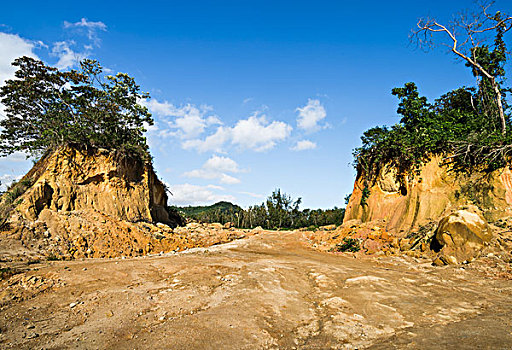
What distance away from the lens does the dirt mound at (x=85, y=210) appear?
34.9 ft

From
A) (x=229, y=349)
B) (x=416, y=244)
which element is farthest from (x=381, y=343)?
(x=416, y=244)

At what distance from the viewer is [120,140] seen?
17.2 meters

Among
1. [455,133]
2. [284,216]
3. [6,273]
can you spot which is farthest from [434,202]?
[284,216]

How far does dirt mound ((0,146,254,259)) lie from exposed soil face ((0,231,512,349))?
393 centimetres

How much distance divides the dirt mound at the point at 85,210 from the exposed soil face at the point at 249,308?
12.9ft

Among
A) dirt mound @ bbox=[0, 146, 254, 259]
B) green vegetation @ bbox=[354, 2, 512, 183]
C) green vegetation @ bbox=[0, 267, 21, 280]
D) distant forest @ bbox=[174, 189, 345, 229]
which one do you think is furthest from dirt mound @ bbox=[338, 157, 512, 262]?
distant forest @ bbox=[174, 189, 345, 229]

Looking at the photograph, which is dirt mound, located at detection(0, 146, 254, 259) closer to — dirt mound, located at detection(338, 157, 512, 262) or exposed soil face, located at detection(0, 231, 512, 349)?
exposed soil face, located at detection(0, 231, 512, 349)

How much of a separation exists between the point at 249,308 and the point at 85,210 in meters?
11.7

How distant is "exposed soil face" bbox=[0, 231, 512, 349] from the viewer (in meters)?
3.89

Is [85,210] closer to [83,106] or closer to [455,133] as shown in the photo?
[83,106]

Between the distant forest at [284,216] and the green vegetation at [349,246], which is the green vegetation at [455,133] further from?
the distant forest at [284,216]

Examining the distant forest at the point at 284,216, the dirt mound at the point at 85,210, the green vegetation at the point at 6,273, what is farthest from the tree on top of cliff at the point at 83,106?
the distant forest at the point at 284,216

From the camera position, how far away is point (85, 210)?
13.3 m

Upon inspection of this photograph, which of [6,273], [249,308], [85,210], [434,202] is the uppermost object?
[434,202]
